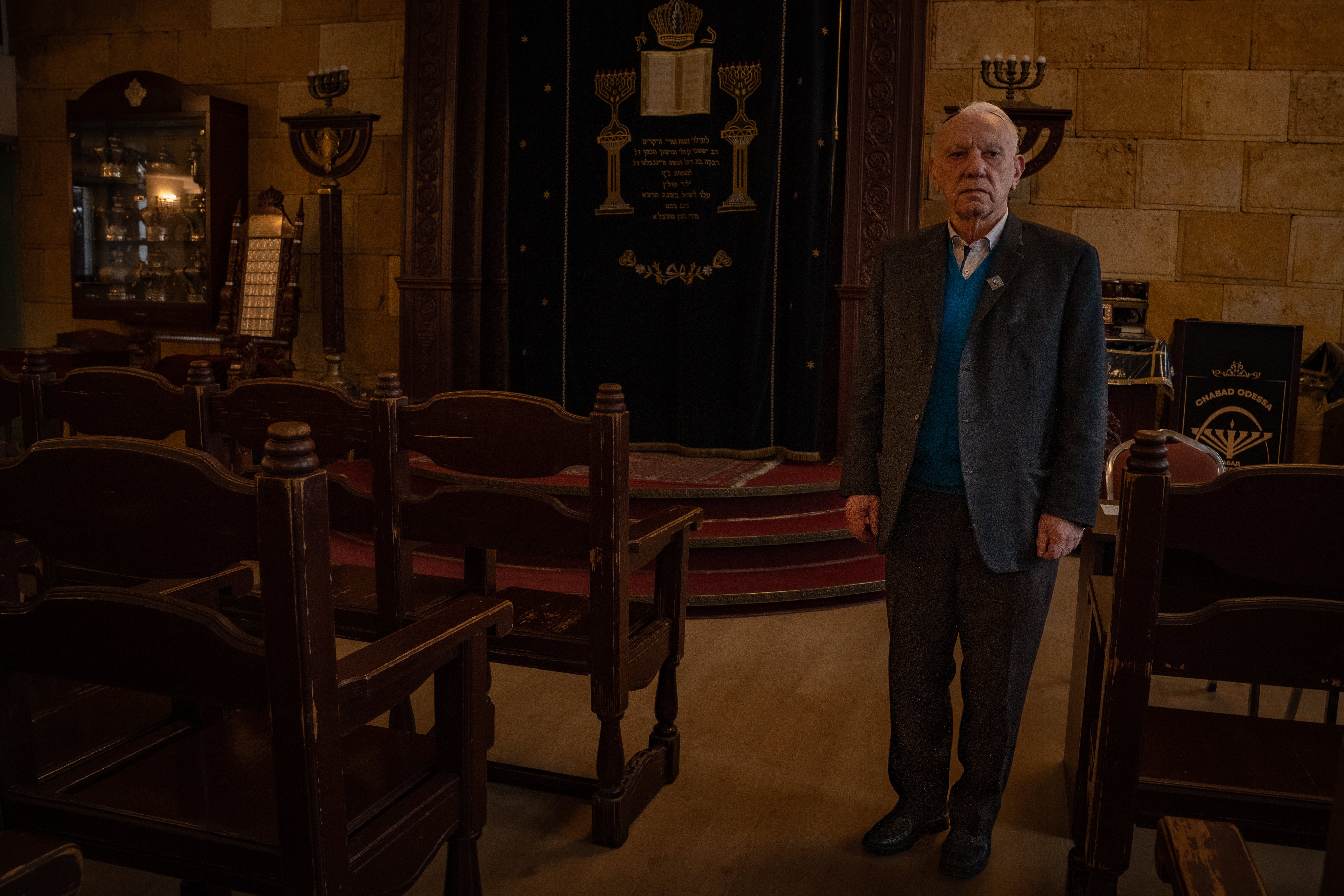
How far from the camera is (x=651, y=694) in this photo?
116 inches

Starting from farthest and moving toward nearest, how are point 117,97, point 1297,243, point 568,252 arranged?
point 117,97 → point 568,252 → point 1297,243

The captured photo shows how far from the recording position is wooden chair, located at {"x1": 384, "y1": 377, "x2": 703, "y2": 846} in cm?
191

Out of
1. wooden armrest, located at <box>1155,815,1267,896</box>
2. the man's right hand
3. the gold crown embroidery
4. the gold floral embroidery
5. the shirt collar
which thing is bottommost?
wooden armrest, located at <box>1155,815,1267,896</box>

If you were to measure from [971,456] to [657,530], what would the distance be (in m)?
0.65

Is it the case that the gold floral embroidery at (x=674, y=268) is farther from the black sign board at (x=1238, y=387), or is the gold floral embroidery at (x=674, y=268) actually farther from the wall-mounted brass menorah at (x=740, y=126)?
the black sign board at (x=1238, y=387)

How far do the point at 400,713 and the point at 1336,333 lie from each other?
4.80 m

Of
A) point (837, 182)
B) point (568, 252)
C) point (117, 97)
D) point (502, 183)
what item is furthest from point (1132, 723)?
point (117, 97)

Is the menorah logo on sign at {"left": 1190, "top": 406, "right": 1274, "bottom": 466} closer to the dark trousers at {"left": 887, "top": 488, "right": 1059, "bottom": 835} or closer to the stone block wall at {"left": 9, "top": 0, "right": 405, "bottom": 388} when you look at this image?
the dark trousers at {"left": 887, "top": 488, "right": 1059, "bottom": 835}

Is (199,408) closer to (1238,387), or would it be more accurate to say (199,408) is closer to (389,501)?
(389,501)

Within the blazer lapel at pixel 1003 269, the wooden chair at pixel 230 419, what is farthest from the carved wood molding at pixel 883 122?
the wooden chair at pixel 230 419

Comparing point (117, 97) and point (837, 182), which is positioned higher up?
point (117, 97)

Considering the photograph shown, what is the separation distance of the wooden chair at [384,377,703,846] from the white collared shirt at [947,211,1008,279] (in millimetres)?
697

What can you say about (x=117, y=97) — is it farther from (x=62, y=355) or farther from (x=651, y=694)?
(x=651, y=694)

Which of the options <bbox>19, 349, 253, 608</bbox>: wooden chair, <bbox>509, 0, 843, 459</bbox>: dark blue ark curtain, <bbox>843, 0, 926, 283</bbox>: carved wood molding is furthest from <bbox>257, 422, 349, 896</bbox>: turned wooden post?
<bbox>843, 0, 926, 283</bbox>: carved wood molding
